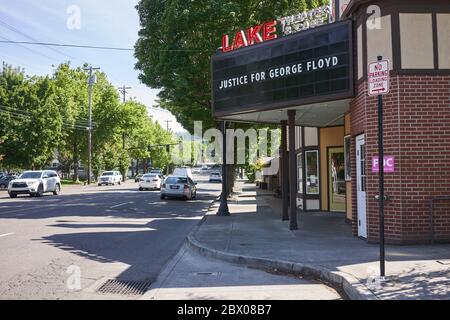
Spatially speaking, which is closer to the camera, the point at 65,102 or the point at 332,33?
the point at 332,33

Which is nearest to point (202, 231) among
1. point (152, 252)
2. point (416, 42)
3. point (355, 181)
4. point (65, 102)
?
point (152, 252)

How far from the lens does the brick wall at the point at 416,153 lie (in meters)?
10.1

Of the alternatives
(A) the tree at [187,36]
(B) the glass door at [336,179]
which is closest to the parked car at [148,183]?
(A) the tree at [187,36]

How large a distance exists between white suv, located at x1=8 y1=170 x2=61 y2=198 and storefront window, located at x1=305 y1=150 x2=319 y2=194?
61.4ft

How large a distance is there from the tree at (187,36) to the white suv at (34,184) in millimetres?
10794

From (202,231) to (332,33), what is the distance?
20.4ft

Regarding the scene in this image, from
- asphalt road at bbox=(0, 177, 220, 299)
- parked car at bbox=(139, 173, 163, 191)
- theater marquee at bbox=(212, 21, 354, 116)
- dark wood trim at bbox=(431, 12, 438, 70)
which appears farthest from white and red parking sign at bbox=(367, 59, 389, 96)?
parked car at bbox=(139, 173, 163, 191)

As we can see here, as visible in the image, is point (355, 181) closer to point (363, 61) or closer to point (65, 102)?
point (363, 61)

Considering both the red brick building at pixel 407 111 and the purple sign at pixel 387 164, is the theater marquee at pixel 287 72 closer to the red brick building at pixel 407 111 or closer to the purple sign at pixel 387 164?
the red brick building at pixel 407 111

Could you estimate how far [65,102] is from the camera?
194 feet

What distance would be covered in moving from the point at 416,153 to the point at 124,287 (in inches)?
258

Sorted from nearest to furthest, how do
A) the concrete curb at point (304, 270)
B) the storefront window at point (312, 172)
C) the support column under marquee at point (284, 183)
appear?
the concrete curb at point (304, 270) → the support column under marquee at point (284, 183) → the storefront window at point (312, 172)

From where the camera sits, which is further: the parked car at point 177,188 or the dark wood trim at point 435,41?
the parked car at point 177,188
